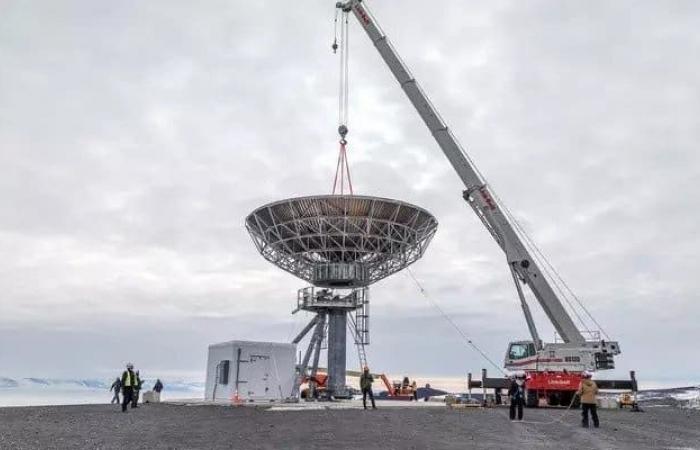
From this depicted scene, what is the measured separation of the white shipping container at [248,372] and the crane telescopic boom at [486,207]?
1632cm

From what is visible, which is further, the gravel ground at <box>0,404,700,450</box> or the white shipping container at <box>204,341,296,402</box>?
the white shipping container at <box>204,341,296,402</box>

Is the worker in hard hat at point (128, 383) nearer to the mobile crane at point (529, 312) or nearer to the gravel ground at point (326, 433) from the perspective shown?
the gravel ground at point (326, 433)

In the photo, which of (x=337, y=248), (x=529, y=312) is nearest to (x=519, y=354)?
(x=529, y=312)

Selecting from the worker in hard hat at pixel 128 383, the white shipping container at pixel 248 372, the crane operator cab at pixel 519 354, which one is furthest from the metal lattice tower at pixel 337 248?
the worker in hard hat at pixel 128 383

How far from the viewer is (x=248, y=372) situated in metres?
41.7

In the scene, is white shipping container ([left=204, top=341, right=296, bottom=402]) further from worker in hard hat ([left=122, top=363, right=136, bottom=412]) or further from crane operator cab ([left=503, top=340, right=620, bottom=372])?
crane operator cab ([left=503, top=340, right=620, bottom=372])

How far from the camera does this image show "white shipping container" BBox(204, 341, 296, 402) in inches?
1630

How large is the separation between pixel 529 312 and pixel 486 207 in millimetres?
7192

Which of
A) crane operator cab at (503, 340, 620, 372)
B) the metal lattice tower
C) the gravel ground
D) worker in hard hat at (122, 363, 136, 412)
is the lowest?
the gravel ground

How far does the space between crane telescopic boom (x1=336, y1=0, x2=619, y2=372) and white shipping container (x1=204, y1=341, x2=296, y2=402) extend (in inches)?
642

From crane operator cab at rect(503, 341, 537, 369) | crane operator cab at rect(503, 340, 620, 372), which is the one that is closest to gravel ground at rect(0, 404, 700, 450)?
crane operator cab at rect(503, 340, 620, 372)

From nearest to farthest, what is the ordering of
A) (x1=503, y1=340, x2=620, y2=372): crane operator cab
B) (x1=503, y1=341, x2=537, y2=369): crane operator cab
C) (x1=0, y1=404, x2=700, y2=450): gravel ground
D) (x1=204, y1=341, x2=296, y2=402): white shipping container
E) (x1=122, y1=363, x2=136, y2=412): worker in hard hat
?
(x1=0, y1=404, x2=700, y2=450): gravel ground → (x1=122, y1=363, x2=136, y2=412): worker in hard hat → (x1=503, y1=340, x2=620, y2=372): crane operator cab → (x1=503, y1=341, x2=537, y2=369): crane operator cab → (x1=204, y1=341, x2=296, y2=402): white shipping container

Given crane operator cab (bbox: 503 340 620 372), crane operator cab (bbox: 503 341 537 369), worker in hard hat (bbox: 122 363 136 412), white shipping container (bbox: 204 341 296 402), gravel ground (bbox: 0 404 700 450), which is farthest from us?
white shipping container (bbox: 204 341 296 402)

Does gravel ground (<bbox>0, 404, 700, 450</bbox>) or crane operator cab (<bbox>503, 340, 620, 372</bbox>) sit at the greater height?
crane operator cab (<bbox>503, 340, 620, 372</bbox>)
